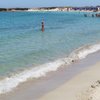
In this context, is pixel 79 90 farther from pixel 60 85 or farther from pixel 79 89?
pixel 60 85

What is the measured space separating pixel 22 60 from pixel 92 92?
22.8ft

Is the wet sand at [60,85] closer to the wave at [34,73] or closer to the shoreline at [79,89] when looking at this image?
the shoreline at [79,89]

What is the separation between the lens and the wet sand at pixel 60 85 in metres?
9.59

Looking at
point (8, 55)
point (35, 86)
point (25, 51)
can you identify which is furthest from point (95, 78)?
point (25, 51)

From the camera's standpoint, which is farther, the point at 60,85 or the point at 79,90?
the point at 60,85

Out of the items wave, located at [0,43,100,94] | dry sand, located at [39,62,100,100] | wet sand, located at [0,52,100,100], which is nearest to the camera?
dry sand, located at [39,62,100,100]

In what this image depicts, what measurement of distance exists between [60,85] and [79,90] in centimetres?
101

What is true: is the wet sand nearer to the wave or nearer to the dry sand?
the dry sand

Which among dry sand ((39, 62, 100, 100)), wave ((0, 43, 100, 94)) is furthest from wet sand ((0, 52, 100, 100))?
wave ((0, 43, 100, 94))

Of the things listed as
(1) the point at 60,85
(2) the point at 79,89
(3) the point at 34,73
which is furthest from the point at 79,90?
(3) the point at 34,73

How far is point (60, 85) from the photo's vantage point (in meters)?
11.0

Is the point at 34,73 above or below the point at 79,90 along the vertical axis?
below

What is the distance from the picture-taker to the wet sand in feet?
31.5

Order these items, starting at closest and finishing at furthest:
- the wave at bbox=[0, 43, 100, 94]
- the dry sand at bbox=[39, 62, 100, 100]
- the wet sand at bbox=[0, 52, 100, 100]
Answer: the dry sand at bbox=[39, 62, 100, 100], the wet sand at bbox=[0, 52, 100, 100], the wave at bbox=[0, 43, 100, 94]
